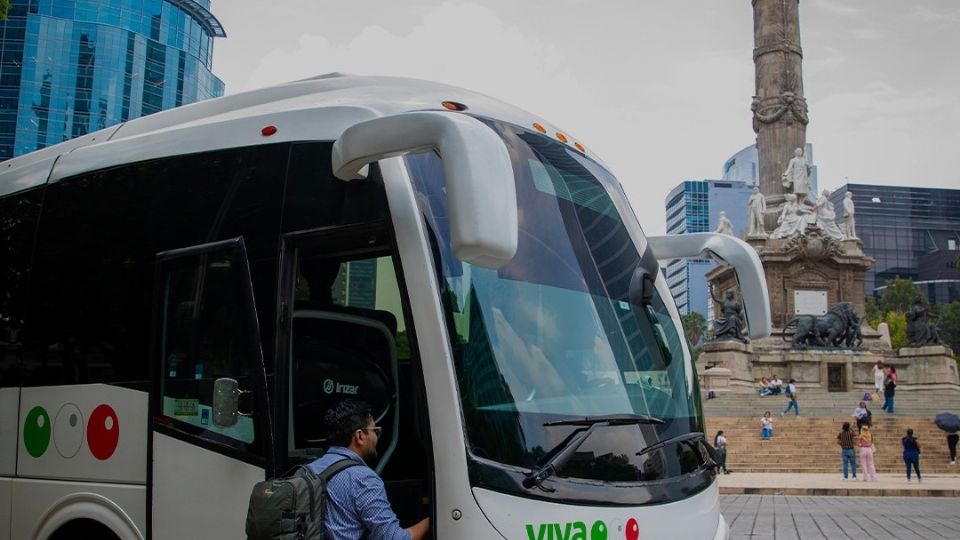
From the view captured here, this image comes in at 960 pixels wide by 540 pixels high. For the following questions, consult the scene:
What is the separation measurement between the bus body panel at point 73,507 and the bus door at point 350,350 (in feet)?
3.47

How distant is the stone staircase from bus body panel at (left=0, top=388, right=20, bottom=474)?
2086cm

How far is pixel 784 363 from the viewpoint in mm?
37406

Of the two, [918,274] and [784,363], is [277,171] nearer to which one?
[784,363]

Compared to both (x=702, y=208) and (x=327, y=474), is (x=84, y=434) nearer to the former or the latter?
(x=327, y=474)

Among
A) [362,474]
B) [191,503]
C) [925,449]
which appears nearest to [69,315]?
[191,503]

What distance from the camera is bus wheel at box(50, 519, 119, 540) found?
4871 millimetres

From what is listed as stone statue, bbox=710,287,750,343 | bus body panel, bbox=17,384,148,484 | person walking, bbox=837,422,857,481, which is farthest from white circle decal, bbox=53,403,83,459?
stone statue, bbox=710,287,750,343

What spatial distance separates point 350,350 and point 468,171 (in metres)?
1.42

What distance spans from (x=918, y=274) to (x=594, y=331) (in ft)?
389

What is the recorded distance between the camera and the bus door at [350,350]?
4.25m

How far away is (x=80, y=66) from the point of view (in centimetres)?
5222

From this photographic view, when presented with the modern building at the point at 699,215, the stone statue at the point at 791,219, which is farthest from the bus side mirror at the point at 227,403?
the modern building at the point at 699,215

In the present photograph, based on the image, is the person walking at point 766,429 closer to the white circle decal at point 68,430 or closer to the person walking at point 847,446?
the person walking at point 847,446

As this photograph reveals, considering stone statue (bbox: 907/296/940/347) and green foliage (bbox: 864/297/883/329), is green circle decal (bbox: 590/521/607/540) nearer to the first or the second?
stone statue (bbox: 907/296/940/347)
